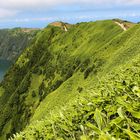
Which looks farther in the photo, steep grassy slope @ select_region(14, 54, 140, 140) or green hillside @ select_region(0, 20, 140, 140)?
green hillside @ select_region(0, 20, 140, 140)

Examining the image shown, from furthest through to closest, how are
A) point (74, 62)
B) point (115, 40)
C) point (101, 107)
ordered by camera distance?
1. point (74, 62)
2. point (115, 40)
3. point (101, 107)

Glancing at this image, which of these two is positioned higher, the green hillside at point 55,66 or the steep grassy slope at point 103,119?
the steep grassy slope at point 103,119

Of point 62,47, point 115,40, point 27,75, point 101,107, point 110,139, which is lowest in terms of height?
point 27,75

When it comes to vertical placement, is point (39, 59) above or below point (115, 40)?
below

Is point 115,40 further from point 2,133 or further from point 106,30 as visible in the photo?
point 2,133

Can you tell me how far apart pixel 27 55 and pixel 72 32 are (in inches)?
1359

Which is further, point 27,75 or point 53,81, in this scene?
point 27,75

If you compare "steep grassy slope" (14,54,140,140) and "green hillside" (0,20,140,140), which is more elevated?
"steep grassy slope" (14,54,140,140)

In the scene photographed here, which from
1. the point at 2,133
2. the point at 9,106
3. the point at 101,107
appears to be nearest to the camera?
the point at 101,107

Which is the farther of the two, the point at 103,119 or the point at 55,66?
the point at 55,66

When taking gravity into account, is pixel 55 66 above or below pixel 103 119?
below

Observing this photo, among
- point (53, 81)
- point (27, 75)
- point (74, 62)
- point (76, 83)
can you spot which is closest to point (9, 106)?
point (27, 75)

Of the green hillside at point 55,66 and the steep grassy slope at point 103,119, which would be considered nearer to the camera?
the steep grassy slope at point 103,119

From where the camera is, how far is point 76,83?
10581cm
